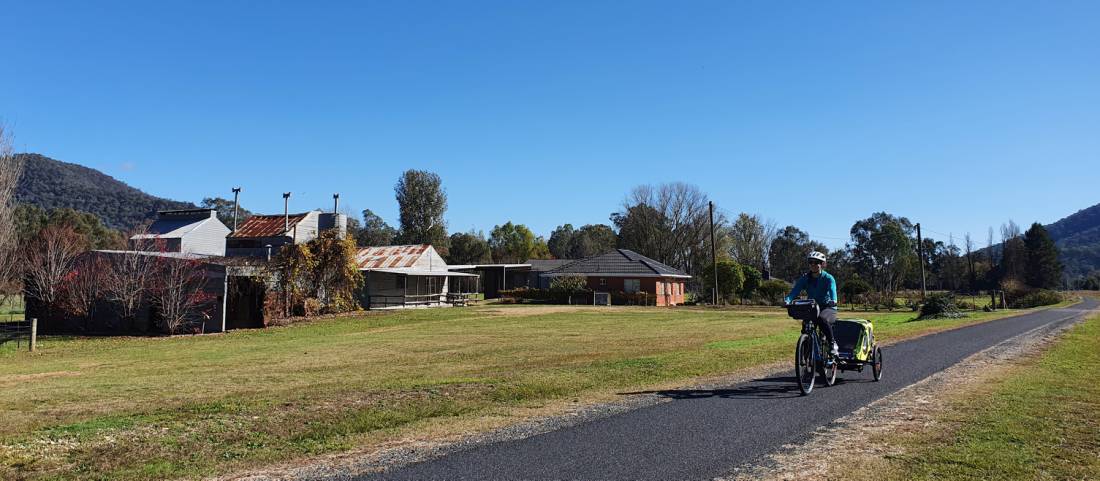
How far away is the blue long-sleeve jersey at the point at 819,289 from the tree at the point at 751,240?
7956 cm

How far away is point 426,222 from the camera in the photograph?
255 ft

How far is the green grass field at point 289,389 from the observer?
19.7 feet

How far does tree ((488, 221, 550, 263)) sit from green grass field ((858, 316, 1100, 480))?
91129 millimetres

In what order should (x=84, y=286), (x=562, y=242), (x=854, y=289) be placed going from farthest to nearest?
(x=562, y=242) < (x=854, y=289) < (x=84, y=286)

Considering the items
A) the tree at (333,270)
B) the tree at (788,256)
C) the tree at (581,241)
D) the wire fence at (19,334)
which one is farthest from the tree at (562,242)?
the wire fence at (19,334)

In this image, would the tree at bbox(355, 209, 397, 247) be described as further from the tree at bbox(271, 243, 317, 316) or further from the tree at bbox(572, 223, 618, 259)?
the tree at bbox(271, 243, 317, 316)

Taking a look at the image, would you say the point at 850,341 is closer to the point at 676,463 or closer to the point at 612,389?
the point at 612,389

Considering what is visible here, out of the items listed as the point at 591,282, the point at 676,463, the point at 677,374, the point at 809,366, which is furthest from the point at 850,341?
the point at 591,282

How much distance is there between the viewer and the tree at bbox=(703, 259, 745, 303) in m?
50.2

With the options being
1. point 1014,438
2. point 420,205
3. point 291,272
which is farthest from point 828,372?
point 420,205

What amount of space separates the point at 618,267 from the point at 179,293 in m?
33.7

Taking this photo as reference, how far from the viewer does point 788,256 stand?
3915 inches

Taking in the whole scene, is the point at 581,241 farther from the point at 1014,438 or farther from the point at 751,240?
the point at 1014,438

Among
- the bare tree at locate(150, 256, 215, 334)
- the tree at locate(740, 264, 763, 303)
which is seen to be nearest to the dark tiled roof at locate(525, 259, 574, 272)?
the tree at locate(740, 264, 763, 303)
